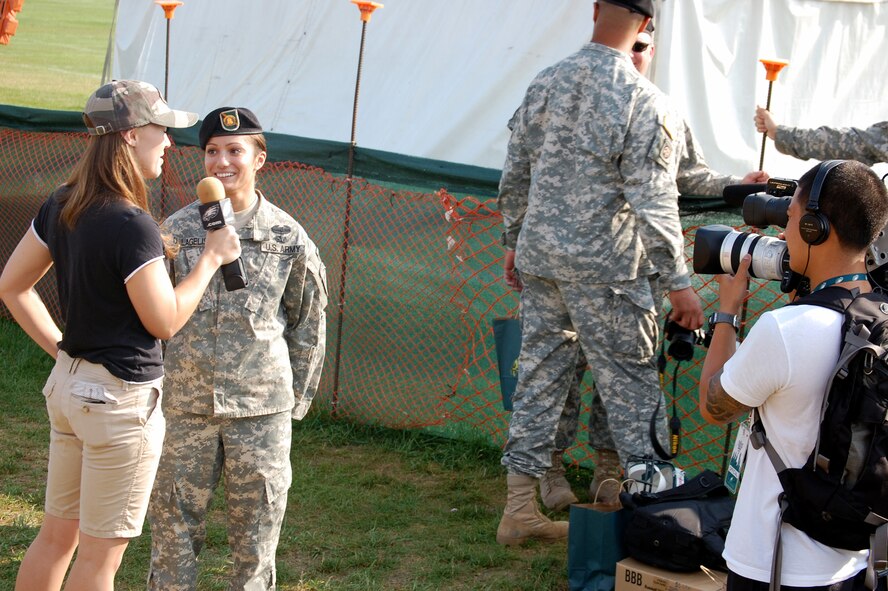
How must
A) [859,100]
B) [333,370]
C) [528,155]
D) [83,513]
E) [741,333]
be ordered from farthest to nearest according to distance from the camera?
[859,100]
[333,370]
[741,333]
[528,155]
[83,513]

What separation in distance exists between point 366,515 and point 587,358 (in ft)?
4.59

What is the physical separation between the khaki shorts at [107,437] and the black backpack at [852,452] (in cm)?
176

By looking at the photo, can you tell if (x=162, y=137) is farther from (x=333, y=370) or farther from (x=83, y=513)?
(x=333, y=370)

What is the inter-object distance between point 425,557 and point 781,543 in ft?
7.55

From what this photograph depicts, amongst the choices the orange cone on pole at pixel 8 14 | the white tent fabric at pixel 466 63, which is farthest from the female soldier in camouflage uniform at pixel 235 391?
the white tent fabric at pixel 466 63

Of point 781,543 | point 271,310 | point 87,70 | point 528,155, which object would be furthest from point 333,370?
point 87,70

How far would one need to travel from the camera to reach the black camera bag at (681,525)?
3.56m

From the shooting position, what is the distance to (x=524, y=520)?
4.48 meters

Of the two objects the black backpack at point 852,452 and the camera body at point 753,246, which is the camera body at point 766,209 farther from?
the black backpack at point 852,452

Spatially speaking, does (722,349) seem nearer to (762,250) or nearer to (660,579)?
(762,250)

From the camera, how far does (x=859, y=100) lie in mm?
7430

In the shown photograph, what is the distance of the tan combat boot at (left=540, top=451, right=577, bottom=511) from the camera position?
4.90 metres

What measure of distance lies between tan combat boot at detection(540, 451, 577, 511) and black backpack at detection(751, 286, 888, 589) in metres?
2.51

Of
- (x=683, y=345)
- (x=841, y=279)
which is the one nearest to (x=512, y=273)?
(x=683, y=345)
